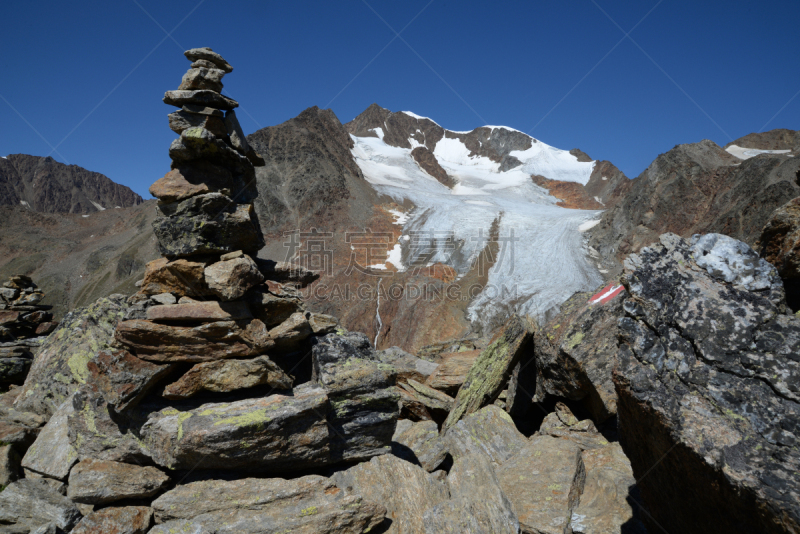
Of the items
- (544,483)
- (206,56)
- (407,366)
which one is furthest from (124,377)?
(407,366)

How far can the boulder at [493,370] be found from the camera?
306 inches

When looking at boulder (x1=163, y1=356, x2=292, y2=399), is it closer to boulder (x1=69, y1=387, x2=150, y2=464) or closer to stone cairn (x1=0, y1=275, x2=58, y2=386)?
boulder (x1=69, y1=387, x2=150, y2=464)

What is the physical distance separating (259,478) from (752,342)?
5084mm

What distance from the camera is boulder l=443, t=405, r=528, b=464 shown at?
21.3 feet

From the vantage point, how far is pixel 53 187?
149250mm

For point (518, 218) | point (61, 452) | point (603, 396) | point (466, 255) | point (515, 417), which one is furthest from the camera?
point (518, 218)

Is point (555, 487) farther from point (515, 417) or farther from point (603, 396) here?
point (515, 417)

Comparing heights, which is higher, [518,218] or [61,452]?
[518,218]

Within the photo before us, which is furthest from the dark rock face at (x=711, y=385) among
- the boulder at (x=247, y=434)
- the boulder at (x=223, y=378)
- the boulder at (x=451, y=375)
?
the boulder at (x=451, y=375)

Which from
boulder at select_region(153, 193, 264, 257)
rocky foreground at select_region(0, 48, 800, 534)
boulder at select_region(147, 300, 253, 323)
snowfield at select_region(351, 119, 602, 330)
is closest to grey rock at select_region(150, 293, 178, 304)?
rocky foreground at select_region(0, 48, 800, 534)

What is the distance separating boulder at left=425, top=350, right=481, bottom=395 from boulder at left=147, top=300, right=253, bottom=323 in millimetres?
5061

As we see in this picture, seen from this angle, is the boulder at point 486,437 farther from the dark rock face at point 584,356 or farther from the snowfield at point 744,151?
the snowfield at point 744,151

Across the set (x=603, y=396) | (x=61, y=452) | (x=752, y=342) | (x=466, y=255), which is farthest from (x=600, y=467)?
(x=466, y=255)

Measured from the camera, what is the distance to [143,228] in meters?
68.3
